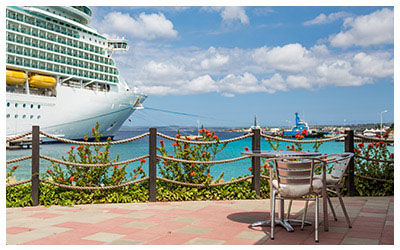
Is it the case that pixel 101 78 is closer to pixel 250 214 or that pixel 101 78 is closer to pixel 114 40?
pixel 114 40

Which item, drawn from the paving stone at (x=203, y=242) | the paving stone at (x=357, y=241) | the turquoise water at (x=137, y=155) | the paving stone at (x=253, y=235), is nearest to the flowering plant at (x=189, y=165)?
the turquoise water at (x=137, y=155)

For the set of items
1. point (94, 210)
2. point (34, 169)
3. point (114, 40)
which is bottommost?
point (94, 210)

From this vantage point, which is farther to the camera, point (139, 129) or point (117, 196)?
point (139, 129)

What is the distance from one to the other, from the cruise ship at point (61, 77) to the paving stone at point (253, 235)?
3129 centimetres

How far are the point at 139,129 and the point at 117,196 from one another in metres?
128

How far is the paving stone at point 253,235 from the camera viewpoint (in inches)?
142

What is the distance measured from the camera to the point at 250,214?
4.72 meters

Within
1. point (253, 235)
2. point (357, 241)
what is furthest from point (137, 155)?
point (357, 241)

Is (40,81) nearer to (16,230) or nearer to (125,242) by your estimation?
(16,230)

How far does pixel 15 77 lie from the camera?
31859 millimetres

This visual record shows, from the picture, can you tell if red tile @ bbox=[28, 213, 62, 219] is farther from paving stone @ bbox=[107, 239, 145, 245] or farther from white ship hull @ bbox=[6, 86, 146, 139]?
white ship hull @ bbox=[6, 86, 146, 139]

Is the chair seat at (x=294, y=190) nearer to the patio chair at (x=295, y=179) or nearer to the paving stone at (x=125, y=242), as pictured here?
the patio chair at (x=295, y=179)

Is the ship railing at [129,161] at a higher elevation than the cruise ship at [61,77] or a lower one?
lower
